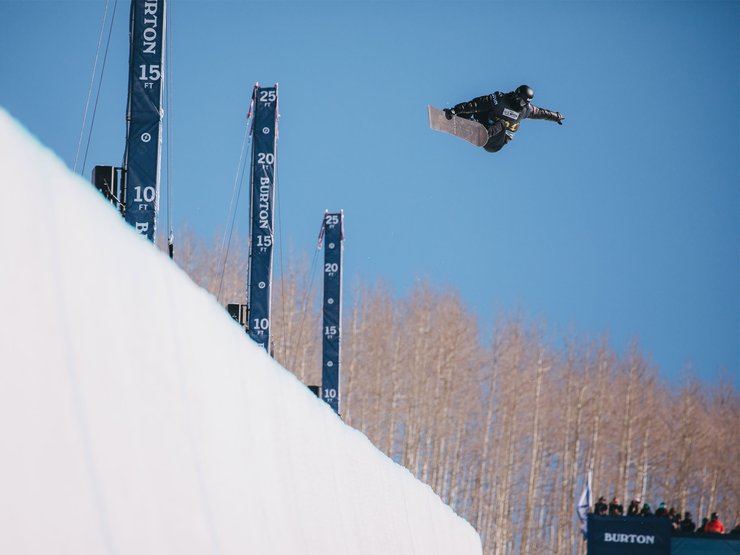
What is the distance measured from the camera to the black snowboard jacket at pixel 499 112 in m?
15.4

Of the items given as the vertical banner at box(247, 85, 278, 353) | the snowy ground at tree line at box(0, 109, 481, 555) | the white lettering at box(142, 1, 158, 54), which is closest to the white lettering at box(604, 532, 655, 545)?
the vertical banner at box(247, 85, 278, 353)

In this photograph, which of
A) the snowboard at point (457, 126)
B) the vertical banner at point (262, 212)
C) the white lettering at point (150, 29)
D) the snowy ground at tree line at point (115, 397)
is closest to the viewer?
the snowy ground at tree line at point (115, 397)

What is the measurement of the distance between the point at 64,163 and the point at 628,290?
631 ft

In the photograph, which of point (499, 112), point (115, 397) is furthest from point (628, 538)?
point (115, 397)

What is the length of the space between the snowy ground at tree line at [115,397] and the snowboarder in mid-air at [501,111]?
10.4m

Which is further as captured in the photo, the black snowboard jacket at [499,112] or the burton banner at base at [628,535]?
the burton banner at base at [628,535]

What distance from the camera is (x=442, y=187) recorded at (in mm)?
185875

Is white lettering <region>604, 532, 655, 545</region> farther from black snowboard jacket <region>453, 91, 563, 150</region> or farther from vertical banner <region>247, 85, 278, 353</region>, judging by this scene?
black snowboard jacket <region>453, 91, 563, 150</region>

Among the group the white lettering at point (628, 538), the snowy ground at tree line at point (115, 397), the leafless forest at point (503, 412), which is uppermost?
the leafless forest at point (503, 412)

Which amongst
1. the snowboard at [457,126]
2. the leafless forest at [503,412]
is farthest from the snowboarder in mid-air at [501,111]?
the leafless forest at [503,412]

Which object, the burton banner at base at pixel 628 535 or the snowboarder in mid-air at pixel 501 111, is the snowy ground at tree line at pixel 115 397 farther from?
the burton banner at base at pixel 628 535

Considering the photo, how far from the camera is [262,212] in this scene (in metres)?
24.1

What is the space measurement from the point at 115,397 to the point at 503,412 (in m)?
49.3

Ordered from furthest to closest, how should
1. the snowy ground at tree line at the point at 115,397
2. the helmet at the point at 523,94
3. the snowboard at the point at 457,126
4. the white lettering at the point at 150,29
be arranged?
the snowboard at the point at 457,126 → the white lettering at the point at 150,29 → the helmet at the point at 523,94 → the snowy ground at tree line at the point at 115,397
